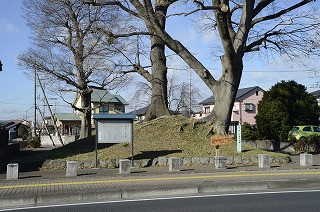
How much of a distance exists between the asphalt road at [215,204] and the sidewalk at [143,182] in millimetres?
586

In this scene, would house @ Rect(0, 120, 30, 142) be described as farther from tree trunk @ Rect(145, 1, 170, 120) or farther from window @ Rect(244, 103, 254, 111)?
window @ Rect(244, 103, 254, 111)

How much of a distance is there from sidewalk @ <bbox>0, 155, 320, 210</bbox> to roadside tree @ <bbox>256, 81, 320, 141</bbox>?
12.0 meters

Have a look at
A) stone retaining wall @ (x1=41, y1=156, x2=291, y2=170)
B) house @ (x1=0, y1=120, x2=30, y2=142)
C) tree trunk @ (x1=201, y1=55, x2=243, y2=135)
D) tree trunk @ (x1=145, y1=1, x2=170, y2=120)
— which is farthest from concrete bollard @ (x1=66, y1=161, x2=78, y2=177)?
house @ (x1=0, y1=120, x2=30, y2=142)

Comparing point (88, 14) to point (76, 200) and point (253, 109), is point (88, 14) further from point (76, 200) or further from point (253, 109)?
point (253, 109)

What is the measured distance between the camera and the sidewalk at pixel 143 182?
31.9ft

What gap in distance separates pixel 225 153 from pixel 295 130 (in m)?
12.4

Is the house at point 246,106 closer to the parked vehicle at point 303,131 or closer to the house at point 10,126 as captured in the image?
the parked vehicle at point 303,131

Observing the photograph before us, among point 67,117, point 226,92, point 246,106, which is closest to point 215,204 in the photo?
point 226,92

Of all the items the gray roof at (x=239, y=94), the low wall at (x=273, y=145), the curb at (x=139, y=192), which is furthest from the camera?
the gray roof at (x=239, y=94)

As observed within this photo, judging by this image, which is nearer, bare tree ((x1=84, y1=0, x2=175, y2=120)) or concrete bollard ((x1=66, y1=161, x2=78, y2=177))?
concrete bollard ((x1=66, y1=161, x2=78, y2=177))

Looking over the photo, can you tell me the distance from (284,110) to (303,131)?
2045 mm

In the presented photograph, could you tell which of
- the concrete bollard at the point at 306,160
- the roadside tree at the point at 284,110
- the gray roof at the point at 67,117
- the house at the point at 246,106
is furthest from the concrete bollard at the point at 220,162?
the gray roof at the point at 67,117

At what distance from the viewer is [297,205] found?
8664 mm

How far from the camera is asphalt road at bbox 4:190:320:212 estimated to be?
328 inches
